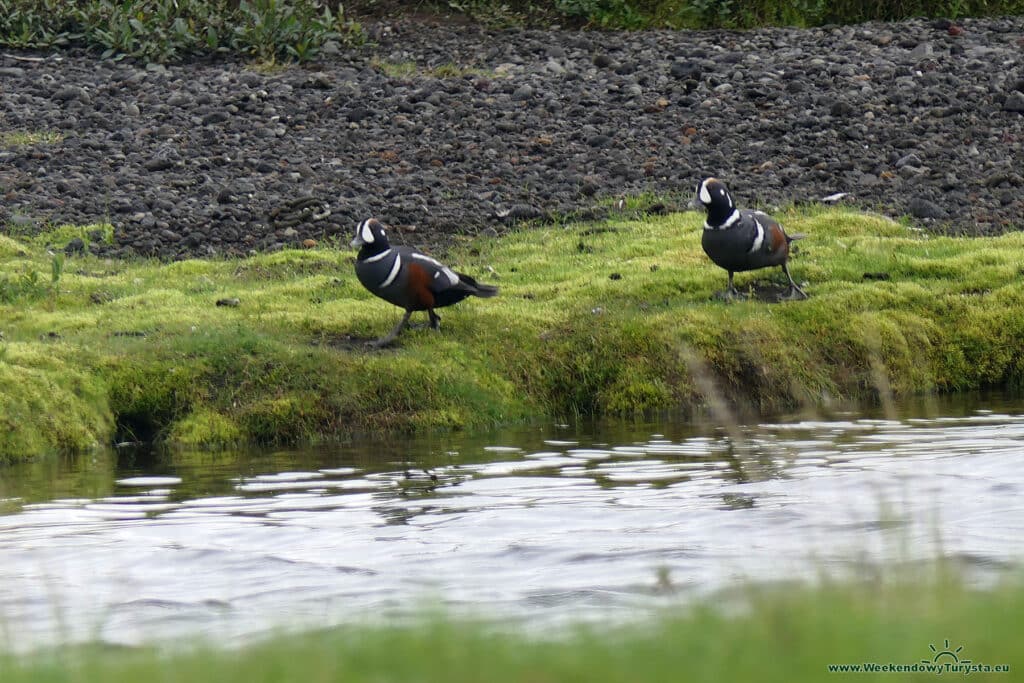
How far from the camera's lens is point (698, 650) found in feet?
11.4

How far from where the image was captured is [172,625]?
18.5 feet

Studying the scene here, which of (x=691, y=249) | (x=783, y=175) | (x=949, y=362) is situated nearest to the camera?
(x=949, y=362)

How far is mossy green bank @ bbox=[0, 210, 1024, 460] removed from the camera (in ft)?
37.2

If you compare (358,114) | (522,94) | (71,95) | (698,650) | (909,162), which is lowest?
(698,650)

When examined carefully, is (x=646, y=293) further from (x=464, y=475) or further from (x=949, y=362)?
(x=464, y=475)

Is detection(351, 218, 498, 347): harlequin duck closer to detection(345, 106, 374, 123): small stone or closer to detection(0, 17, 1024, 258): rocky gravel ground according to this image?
detection(0, 17, 1024, 258): rocky gravel ground

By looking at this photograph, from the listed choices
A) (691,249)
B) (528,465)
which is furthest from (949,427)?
(691,249)

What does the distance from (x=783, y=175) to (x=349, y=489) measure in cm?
A: 1045

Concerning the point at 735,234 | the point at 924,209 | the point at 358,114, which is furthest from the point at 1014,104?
the point at 358,114

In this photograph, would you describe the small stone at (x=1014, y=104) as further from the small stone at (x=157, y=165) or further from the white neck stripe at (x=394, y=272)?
the small stone at (x=157, y=165)

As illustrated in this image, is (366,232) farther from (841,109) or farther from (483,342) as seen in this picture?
(841,109)

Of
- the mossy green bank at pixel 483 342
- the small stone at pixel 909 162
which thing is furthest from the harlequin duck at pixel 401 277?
the small stone at pixel 909 162

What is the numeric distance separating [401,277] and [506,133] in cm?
773

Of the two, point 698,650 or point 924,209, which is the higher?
point 924,209
